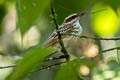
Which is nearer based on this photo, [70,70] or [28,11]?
[28,11]

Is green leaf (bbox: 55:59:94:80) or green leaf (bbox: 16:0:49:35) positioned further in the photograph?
green leaf (bbox: 55:59:94:80)

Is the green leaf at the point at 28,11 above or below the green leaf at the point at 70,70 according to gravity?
above

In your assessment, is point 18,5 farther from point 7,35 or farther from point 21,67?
point 7,35

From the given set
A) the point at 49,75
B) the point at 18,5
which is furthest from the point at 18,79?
the point at 49,75

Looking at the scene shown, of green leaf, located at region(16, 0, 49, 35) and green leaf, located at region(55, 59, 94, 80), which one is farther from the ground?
green leaf, located at region(16, 0, 49, 35)
